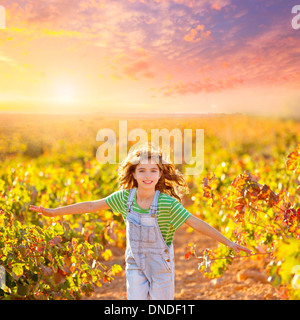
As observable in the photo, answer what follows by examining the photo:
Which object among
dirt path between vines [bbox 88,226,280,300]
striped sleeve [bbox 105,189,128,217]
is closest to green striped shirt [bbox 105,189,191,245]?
striped sleeve [bbox 105,189,128,217]

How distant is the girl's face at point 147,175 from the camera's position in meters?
2.47

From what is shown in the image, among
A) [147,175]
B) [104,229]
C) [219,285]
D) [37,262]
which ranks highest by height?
[147,175]

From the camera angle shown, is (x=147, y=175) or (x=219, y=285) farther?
(x=219, y=285)

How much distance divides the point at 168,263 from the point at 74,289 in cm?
72

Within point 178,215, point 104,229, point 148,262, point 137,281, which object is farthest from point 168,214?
point 104,229

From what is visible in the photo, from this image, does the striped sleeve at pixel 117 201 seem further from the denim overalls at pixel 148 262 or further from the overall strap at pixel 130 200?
the denim overalls at pixel 148 262

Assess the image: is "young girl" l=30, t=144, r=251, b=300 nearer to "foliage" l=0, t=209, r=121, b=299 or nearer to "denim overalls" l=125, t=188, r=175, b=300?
"denim overalls" l=125, t=188, r=175, b=300

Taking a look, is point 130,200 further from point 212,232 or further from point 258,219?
point 258,219

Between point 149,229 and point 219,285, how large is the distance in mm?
1756

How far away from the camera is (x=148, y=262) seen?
7.77 feet

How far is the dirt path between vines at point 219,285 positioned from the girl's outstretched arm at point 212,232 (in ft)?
4.72

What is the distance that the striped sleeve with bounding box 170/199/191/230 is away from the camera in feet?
7.73

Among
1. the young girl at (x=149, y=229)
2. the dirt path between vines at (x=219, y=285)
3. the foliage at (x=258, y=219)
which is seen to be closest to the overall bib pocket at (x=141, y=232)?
the young girl at (x=149, y=229)
